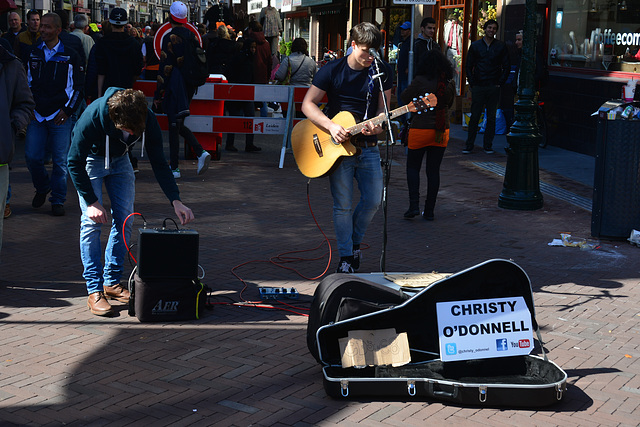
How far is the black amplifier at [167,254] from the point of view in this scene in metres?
5.18

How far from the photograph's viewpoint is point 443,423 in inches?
154

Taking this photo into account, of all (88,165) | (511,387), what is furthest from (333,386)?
(88,165)

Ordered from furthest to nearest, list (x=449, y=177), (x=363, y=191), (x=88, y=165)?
(x=449, y=177), (x=363, y=191), (x=88, y=165)

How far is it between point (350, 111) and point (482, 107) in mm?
7578

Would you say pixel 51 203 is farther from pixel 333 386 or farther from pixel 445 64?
pixel 333 386

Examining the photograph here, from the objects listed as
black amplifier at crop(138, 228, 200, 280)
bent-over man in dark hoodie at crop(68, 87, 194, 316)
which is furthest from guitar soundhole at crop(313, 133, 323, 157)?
black amplifier at crop(138, 228, 200, 280)

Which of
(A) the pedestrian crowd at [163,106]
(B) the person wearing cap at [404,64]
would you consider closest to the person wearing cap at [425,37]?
(A) the pedestrian crowd at [163,106]

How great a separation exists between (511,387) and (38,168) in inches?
231

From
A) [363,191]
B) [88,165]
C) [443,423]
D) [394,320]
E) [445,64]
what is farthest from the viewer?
[445,64]

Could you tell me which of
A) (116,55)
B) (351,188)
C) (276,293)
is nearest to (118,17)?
(116,55)

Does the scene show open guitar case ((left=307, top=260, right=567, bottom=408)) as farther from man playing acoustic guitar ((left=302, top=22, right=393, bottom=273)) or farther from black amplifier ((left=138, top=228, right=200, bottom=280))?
man playing acoustic guitar ((left=302, top=22, right=393, bottom=273))

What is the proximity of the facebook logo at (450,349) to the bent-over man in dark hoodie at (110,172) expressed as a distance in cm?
189

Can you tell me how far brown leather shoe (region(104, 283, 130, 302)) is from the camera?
5.68 meters

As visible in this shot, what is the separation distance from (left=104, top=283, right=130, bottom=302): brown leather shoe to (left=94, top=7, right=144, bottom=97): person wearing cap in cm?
445
